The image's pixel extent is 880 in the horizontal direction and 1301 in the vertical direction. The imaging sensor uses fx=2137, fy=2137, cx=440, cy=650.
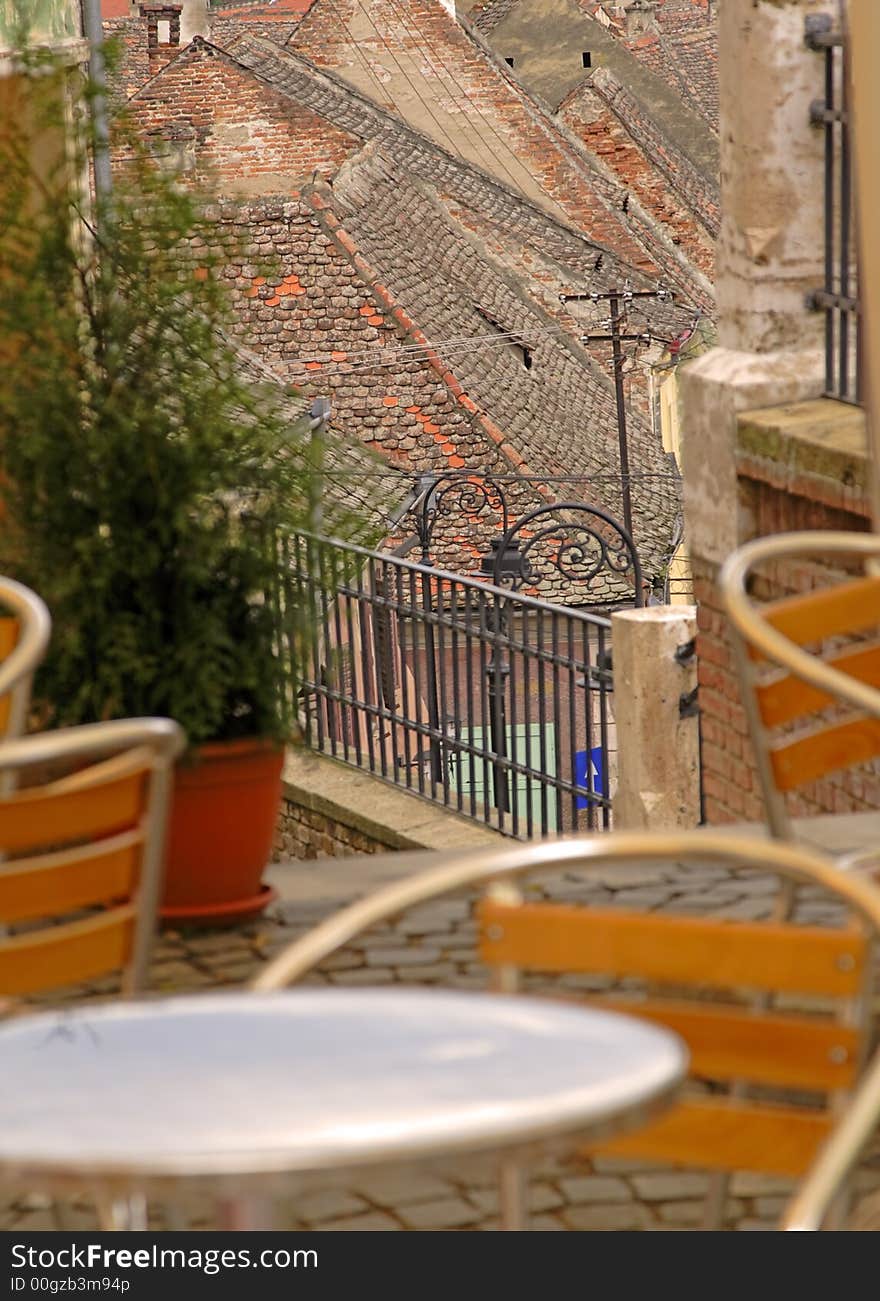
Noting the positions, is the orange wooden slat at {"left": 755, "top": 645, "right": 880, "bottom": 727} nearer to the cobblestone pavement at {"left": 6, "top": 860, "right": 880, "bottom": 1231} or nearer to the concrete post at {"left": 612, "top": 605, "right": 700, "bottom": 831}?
the cobblestone pavement at {"left": 6, "top": 860, "right": 880, "bottom": 1231}

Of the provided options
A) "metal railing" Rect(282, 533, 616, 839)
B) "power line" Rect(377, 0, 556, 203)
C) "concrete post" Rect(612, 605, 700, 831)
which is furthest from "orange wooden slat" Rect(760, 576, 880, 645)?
"power line" Rect(377, 0, 556, 203)

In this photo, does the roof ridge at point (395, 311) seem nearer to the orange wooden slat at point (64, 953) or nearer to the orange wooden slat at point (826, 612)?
the orange wooden slat at point (826, 612)

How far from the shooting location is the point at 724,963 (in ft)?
6.64

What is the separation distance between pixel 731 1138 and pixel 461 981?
7.21 feet

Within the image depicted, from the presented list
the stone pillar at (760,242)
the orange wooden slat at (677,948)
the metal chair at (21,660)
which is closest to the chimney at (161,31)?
the stone pillar at (760,242)

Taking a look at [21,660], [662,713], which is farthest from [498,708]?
[21,660]

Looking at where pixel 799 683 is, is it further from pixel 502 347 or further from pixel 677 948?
pixel 502 347

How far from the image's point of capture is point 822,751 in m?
3.23

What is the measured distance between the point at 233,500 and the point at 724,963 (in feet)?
9.70

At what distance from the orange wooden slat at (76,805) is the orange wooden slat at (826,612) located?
1080mm

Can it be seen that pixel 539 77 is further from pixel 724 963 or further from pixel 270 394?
pixel 724 963

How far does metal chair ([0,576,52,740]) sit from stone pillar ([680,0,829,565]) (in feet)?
11.2

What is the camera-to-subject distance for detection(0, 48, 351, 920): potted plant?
181 inches
